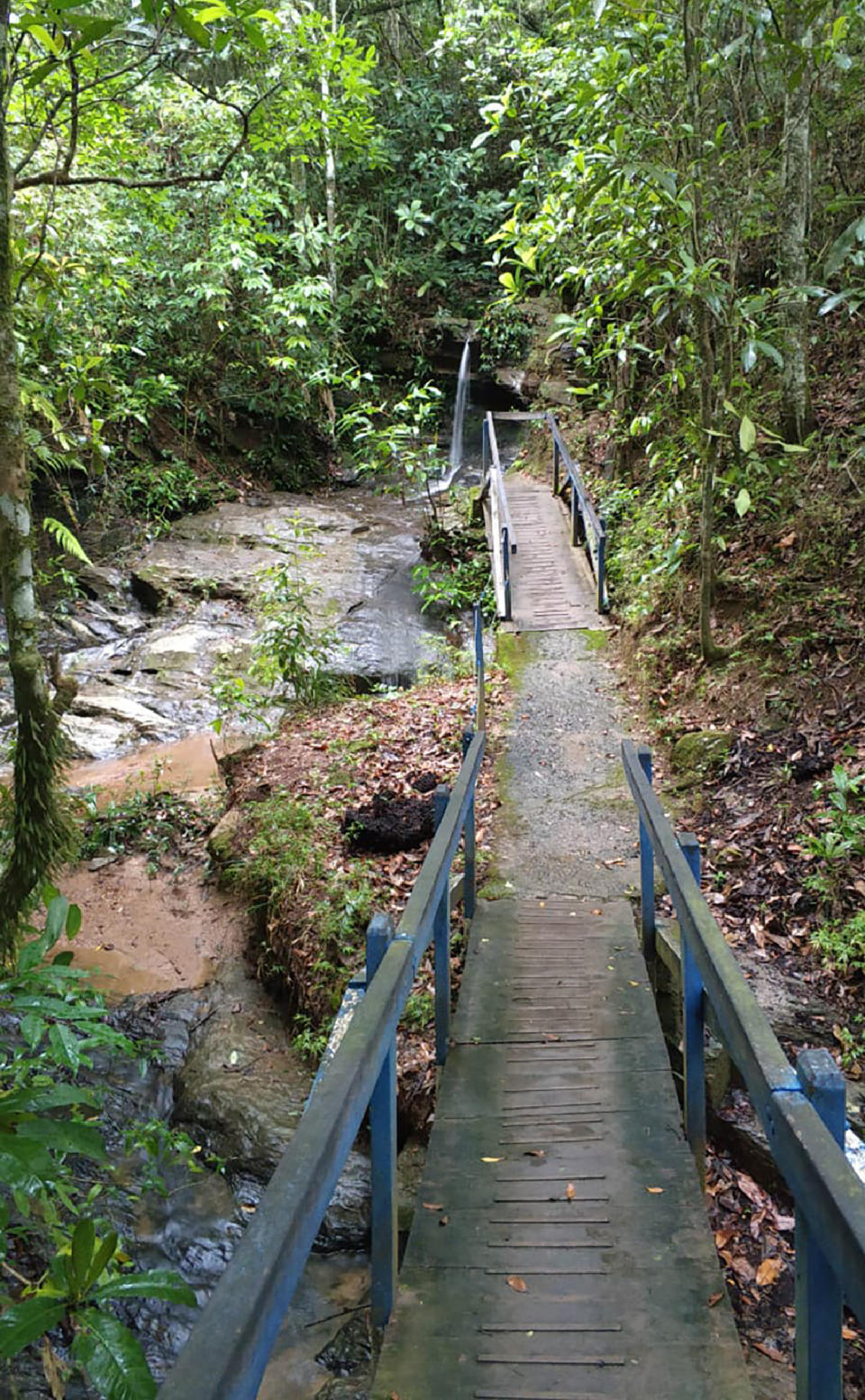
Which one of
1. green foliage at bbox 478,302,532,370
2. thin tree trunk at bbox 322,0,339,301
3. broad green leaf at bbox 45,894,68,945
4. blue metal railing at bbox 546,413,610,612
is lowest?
broad green leaf at bbox 45,894,68,945

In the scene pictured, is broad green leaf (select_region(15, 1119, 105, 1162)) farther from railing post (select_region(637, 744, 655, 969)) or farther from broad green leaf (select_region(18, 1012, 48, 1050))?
railing post (select_region(637, 744, 655, 969))

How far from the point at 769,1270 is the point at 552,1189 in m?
1.34

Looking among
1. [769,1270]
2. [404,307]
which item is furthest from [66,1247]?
[404,307]

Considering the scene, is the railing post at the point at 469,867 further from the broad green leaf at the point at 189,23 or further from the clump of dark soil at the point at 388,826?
the broad green leaf at the point at 189,23

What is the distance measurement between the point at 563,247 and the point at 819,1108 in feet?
30.5

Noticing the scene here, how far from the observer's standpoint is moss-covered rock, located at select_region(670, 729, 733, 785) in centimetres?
670

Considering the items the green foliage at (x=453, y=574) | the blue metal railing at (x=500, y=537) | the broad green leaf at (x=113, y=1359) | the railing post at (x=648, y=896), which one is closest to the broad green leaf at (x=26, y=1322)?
the broad green leaf at (x=113, y=1359)

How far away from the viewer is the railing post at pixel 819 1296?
166cm

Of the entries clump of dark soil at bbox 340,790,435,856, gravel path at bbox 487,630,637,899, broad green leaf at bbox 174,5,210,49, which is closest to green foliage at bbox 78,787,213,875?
clump of dark soil at bbox 340,790,435,856

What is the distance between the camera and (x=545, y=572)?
12812 millimetres

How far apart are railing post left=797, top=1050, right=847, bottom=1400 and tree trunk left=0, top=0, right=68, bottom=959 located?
11.0 feet

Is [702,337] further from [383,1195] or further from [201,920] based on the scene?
[383,1195]

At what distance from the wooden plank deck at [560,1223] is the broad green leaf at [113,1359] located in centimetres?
83

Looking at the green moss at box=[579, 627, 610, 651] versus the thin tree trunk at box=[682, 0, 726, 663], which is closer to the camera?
the thin tree trunk at box=[682, 0, 726, 663]
